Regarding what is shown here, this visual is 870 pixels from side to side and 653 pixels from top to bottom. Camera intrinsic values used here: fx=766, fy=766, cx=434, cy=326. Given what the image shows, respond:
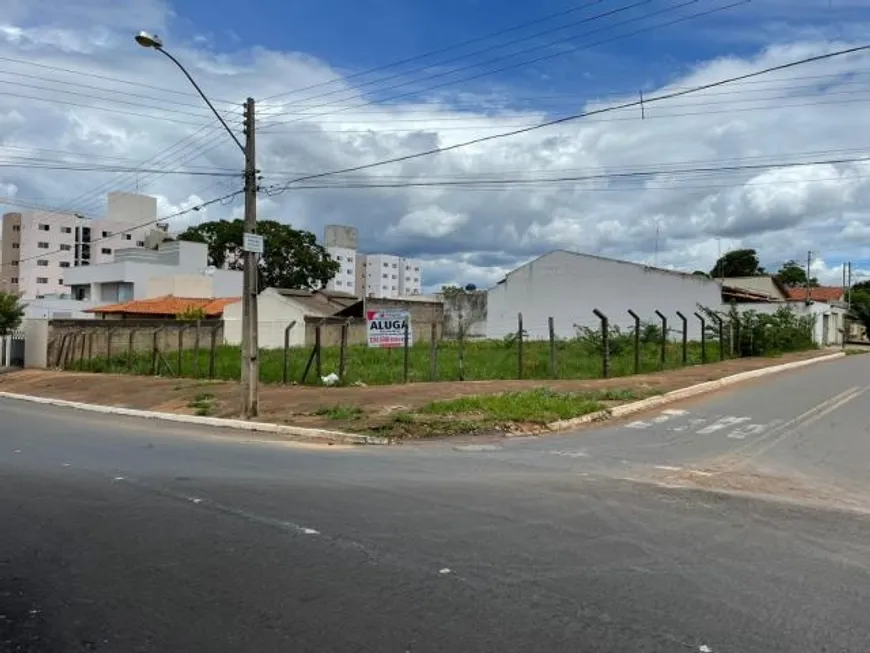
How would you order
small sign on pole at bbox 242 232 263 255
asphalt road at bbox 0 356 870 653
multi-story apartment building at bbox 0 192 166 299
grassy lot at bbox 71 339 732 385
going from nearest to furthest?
1. asphalt road at bbox 0 356 870 653
2. small sign on pole at bbox 242 232 263 255
3. grassy lot at bbox 71 339 732 385
4. multi-story apartment building at bbox 0 192 166 299

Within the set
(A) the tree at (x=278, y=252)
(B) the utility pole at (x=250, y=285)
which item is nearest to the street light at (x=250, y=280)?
(B) the utility pole at (x=250, y=285)

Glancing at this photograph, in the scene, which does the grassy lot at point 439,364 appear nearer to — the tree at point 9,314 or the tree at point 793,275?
the tree at point 9,314

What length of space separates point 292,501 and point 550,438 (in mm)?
6406

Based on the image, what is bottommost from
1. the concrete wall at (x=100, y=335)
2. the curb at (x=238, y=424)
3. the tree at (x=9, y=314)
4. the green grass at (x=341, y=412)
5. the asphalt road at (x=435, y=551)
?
the curb at (x=238, y=424)

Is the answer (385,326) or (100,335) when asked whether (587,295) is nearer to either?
(100,335)

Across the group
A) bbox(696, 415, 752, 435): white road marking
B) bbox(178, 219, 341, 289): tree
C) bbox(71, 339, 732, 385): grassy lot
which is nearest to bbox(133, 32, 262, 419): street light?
bbox(71, 339, 732, 385): grassy lot

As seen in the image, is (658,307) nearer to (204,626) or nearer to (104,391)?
(104,391)

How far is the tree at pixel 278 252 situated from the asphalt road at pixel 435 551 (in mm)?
66115

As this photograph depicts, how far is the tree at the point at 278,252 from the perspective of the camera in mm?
75938

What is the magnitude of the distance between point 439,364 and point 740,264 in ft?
273

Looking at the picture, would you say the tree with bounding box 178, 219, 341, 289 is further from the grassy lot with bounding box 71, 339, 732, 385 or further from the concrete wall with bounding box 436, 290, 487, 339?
the grassy lot with bounding box 71, 339, 732, 385

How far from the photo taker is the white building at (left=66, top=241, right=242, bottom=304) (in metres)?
66.1

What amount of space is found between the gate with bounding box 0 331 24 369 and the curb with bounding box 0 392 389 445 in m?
21.3

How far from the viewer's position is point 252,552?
584 cm
